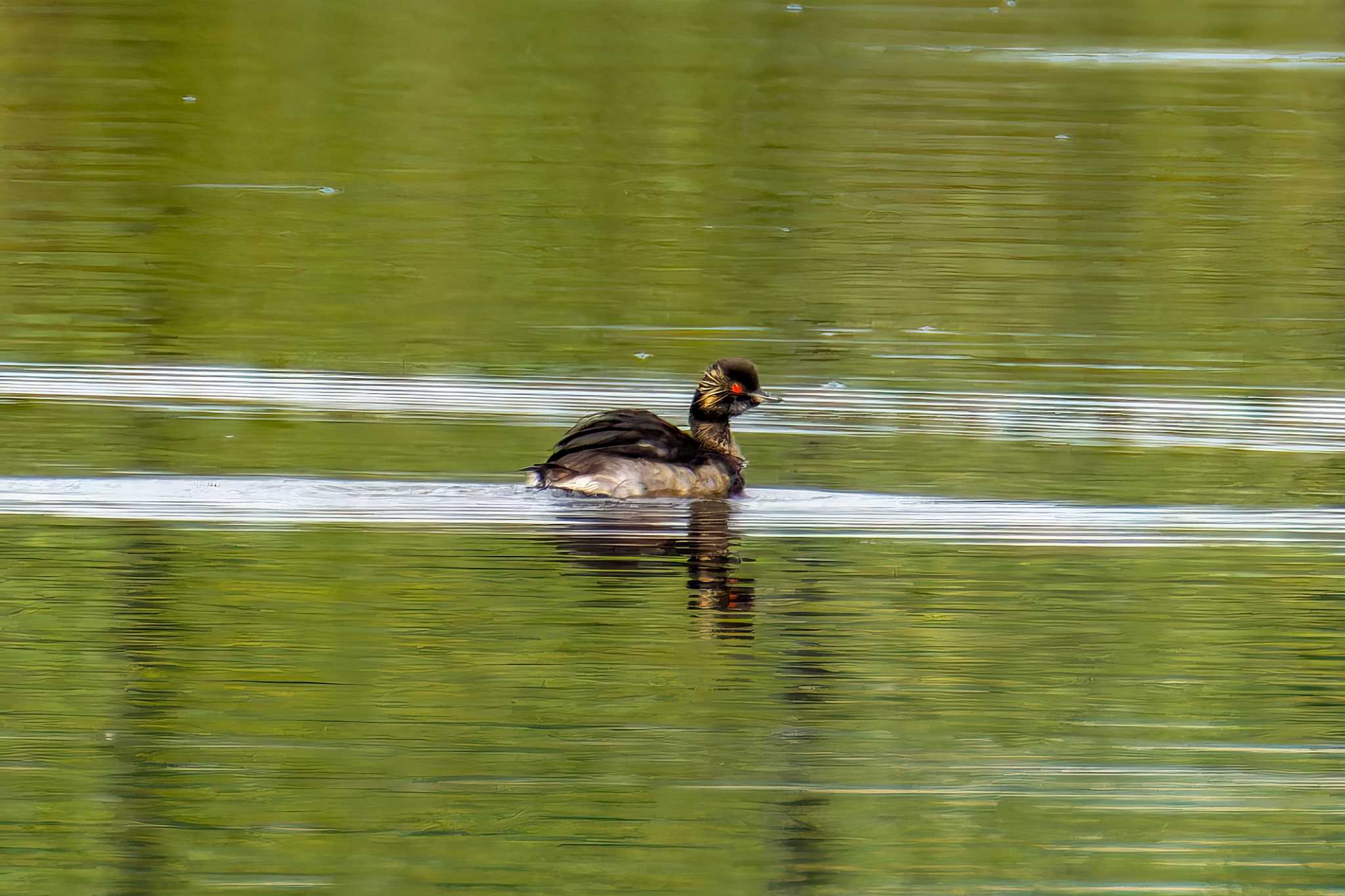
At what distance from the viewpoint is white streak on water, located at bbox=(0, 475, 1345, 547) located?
9.77 metres

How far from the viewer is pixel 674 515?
10.5 meters

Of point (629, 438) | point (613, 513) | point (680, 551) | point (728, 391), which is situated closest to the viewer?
point (680, 551)

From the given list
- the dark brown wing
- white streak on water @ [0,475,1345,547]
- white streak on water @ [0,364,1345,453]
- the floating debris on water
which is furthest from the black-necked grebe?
the floating debris on water

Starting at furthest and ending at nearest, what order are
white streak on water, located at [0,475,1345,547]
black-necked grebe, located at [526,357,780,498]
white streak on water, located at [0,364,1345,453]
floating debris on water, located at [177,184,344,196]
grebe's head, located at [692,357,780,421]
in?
floating debris on water, located at [177,184,344,196], white streak on water, located at [0,364,1345,453], grebe's head, located at [692,357,780,421], black-necked grebe, located at [526,357,780,498], white streak on water, located at [0,475,1345,547]

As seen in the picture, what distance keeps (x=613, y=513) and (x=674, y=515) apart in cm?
26

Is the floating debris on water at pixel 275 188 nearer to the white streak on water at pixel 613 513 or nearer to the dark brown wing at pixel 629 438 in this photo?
the dark brown wing at pixel 629 438

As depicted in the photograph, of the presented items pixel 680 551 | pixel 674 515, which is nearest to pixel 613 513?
pixel 674 515

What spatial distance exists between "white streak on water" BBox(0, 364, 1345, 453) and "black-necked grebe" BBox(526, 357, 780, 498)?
3.23 ft

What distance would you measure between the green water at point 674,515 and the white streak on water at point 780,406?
5cm

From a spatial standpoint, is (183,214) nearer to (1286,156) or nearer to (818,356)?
(818,356)

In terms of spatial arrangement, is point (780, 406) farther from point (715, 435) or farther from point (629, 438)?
point (629, 438)

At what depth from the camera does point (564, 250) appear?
17.4 m

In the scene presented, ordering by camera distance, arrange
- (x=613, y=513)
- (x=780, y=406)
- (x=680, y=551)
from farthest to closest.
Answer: (x=780, y=406) < (x=613, y=513) < (x=680, y=551)

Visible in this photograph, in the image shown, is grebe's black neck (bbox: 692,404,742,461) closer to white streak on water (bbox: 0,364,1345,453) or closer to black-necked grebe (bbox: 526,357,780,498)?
black-necked grebe (bbox: 526,357,780,498)
